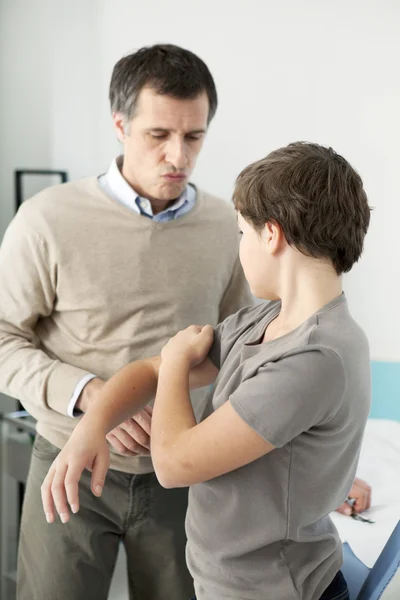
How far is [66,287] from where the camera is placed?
5.30ft

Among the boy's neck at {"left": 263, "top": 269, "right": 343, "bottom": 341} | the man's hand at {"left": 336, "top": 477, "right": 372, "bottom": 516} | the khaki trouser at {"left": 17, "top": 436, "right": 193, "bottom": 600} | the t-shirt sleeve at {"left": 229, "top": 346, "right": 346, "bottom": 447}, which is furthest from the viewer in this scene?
the man's hand at {"left": 336, "top": 477, "right": 372, "bottom": 516}

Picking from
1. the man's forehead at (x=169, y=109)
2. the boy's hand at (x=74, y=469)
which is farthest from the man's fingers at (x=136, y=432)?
the man's forehead at (x=169, y=109)

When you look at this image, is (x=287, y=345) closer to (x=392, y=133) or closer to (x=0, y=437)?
(x=0, y=437)

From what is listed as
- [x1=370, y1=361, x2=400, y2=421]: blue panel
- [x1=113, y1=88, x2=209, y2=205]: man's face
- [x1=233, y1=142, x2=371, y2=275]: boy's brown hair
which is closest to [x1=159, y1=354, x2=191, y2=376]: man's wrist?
[x1=233, y1=142, x2=371, y2=275]: boy's brown hair

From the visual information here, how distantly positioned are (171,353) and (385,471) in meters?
1.00

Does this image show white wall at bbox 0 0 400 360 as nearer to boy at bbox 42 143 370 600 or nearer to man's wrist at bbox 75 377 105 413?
man's wrist at bbox 75 377 105 413

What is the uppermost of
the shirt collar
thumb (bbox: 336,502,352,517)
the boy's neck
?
the boy's neck

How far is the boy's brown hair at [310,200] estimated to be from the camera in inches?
40.1

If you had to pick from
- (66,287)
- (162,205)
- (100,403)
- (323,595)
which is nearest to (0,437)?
(100,403)

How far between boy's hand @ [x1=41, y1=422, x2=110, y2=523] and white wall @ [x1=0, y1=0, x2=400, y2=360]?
3.60ft

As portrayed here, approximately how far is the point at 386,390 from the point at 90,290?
851mm

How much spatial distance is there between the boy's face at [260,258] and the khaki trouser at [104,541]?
68 cm

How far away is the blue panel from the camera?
2002mm

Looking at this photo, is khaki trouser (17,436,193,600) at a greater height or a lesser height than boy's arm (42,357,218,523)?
lesser
